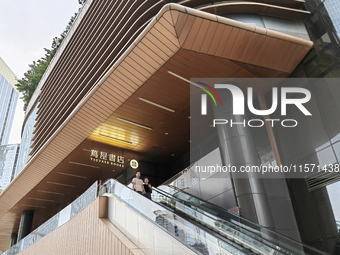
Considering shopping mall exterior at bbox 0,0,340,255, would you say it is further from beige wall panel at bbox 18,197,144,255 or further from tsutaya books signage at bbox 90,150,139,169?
tsutaya books signage at bbox 90,150,139,169

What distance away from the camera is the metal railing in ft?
31.1

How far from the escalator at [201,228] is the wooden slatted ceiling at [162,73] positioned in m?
3.06

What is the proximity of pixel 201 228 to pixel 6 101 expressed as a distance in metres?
128

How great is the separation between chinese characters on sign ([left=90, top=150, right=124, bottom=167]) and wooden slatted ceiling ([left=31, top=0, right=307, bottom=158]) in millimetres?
2248

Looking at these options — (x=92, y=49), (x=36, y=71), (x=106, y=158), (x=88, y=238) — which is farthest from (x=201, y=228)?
(x=36, y=71)

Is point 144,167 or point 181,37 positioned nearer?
point 181,37

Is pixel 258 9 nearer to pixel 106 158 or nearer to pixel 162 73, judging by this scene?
pixel 162 73

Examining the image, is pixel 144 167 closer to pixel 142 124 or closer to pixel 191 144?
pixel 191 144

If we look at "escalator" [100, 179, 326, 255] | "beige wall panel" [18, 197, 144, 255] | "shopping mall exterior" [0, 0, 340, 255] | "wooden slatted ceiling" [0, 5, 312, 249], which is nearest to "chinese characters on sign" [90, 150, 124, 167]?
"shopping mall exterior" [0, 0, 340, 255]

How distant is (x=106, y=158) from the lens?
13.6 metres

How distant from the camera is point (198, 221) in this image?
780cm

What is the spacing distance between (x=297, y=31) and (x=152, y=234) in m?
6.99

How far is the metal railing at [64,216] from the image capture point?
9.49 m

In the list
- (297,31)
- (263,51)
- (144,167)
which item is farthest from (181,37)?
(144,167)
